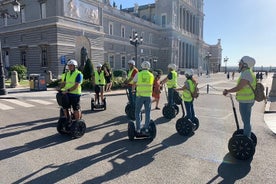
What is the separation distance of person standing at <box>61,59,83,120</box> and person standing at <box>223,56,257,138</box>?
369 centimetres

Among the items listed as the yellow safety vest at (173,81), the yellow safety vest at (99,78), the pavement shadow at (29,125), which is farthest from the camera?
the yellow safety vest at (99,78)

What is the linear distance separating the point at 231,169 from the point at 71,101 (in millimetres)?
4096

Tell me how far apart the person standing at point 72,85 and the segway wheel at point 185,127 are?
2772 mm

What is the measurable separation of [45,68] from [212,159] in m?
32.0

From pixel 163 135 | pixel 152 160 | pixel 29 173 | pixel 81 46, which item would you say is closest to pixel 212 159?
pixel 152 160

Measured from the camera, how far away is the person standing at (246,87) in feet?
15.5

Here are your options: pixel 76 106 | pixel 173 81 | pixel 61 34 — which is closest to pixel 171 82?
pixel 173 81

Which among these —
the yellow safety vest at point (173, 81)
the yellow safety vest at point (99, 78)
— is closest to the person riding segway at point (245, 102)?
the yellow safety vest at point (173, 81)

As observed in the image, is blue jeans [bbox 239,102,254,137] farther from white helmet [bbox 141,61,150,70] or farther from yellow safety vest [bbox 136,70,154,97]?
white helmet [bbox 141,61,150,70]

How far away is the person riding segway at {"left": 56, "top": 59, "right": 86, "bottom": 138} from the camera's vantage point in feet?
20.1

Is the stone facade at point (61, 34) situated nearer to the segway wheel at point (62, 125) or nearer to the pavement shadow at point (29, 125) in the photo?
the pavement shadow at point (29, 125)

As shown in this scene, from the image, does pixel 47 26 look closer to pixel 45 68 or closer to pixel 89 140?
pixel 45 68

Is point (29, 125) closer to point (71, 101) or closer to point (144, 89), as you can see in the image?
point (71, 101)

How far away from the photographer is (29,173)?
4266 mm
